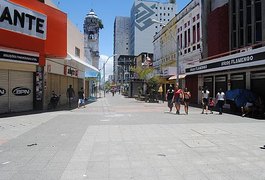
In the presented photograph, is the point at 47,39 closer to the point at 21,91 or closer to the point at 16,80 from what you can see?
the point at 16,80

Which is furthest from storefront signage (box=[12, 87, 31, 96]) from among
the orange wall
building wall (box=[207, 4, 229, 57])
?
building wall (box=[207, 4, 229, 57])

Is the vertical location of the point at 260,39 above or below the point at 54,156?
above

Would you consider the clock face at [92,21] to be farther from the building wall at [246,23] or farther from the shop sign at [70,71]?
the building wall at [246,23]

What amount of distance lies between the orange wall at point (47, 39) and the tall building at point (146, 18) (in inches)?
4141

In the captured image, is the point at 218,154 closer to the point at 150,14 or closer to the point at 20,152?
the point at 20,152

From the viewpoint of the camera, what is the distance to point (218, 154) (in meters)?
8.02

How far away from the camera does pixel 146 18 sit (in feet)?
427

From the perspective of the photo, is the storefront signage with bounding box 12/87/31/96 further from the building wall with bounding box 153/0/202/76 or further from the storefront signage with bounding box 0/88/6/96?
the building wall with bounding box 153/0/202/76

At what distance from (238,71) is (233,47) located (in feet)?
14.9

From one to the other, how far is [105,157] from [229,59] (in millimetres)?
16295

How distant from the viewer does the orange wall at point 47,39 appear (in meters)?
17.9

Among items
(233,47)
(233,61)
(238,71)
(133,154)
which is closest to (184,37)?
(233,47)

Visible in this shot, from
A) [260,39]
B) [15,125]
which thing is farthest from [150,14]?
[15,125]

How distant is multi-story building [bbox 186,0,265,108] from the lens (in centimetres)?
2112
